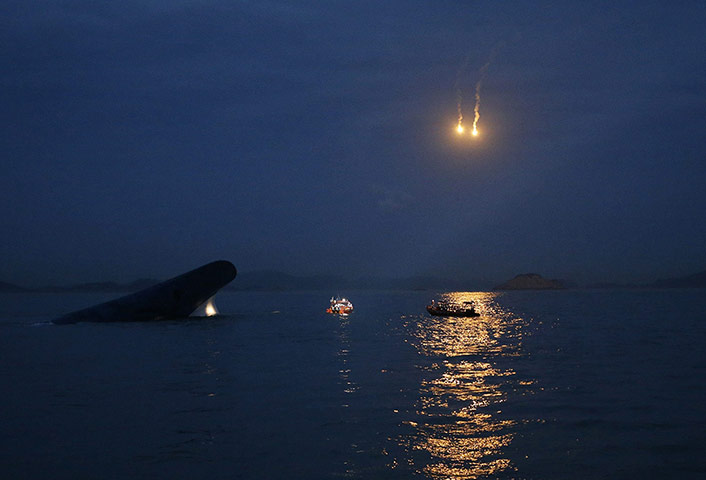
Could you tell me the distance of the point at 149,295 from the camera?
55.3 m

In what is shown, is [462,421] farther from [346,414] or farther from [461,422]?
[346,414]

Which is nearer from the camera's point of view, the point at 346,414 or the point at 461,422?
the point at 461,422

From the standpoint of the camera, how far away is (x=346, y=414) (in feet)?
64.9

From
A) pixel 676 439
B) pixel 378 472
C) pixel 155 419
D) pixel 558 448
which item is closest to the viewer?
pixel 378 472

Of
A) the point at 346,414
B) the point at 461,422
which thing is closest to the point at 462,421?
the point at 461,422

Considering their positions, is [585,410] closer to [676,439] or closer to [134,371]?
A: [676,439]

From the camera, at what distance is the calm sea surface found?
14.1m

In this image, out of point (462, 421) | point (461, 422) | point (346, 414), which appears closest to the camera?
point (461, 422)

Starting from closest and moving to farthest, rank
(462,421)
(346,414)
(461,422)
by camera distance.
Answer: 1. (461,422)
2. (462,421)
3. (346,414)

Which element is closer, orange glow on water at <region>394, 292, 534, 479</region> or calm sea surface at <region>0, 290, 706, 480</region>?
orange glow on water at <region>394, 292, 534, 479</region>

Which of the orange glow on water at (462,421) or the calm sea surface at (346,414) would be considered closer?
the orange glow on water at (462,421)

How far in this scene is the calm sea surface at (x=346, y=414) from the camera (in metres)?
14.1

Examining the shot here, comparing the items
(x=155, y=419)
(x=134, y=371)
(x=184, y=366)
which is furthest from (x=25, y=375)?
(x=155, y=419)

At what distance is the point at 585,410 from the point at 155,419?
13.8 metres
